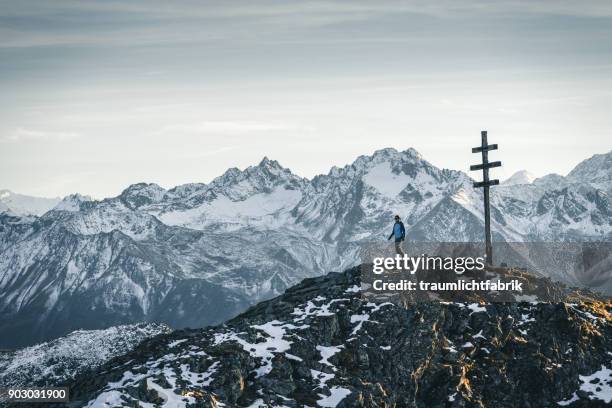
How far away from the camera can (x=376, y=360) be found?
82.0 meters

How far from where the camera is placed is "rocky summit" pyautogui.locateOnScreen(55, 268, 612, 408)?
7575 centimetres

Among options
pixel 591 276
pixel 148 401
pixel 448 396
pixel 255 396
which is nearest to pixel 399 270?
pixel 448 396

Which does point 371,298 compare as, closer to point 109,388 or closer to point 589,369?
point 589,369

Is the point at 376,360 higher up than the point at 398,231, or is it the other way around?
the point at 398,231

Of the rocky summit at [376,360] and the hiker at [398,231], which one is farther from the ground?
the hiker at [398,231]

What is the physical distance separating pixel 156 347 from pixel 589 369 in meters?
36.3

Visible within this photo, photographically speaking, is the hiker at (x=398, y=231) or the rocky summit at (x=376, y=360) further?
the hiker at (x=398, y=231)

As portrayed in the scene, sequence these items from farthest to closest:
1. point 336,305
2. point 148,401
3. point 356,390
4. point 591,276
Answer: point 591,276 → point 336,305 → point 356,390 → point 148,401

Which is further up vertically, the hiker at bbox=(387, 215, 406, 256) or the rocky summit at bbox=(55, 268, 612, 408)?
the hiker at bbox=(387, 215, 406, 256)

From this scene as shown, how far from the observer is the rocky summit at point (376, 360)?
7575 cm

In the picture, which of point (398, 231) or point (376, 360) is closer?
point (376, 360)

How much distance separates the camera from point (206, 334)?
86.0 meters

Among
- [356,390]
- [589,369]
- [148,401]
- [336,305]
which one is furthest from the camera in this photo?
[336,305]

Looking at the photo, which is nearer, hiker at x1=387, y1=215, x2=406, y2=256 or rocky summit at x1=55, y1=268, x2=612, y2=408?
rocky summit at x1=55, y1=268, x2=612, y2=408
